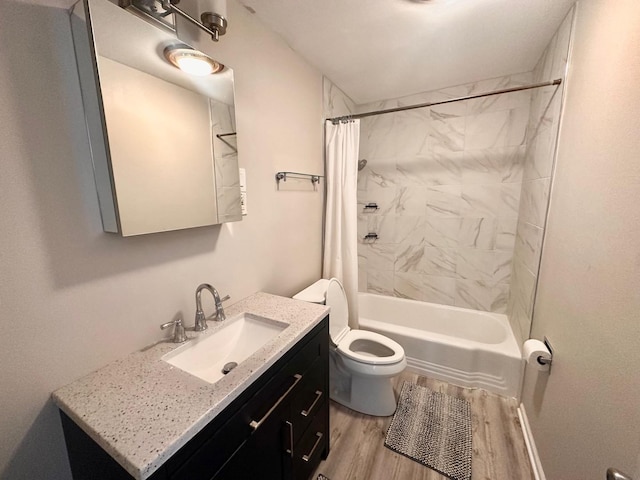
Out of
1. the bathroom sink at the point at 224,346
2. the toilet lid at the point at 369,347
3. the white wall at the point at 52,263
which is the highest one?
the white wall at the point at 52,263

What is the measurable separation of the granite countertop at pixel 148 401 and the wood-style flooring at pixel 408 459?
957mm

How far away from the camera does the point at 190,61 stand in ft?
3.43

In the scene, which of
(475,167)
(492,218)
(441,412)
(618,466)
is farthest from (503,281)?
(618,466)

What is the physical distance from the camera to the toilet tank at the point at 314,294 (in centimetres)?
168

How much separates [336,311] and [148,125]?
4.97 feet

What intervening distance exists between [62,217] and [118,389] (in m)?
0.55

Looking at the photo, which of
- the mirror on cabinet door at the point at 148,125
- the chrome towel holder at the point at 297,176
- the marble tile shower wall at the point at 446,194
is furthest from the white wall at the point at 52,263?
the marble tile shower wall at the point at 446,194

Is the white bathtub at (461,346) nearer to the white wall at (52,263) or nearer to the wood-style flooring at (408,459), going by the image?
the wood-style flooring at (408,459)

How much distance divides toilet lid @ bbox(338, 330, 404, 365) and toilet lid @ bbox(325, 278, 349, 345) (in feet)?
0.18

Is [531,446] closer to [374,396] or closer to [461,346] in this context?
[461,346]

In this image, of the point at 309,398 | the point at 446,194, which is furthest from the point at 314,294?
the point at 446,194

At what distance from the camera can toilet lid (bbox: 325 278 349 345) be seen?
5.93 ft

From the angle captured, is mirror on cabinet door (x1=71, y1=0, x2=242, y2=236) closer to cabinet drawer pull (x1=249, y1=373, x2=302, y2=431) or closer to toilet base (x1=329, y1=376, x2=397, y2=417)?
cabinet drawer pull (x1=249, y1=373, x2=302, y2=431)

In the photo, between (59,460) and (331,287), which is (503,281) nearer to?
(331,287)
